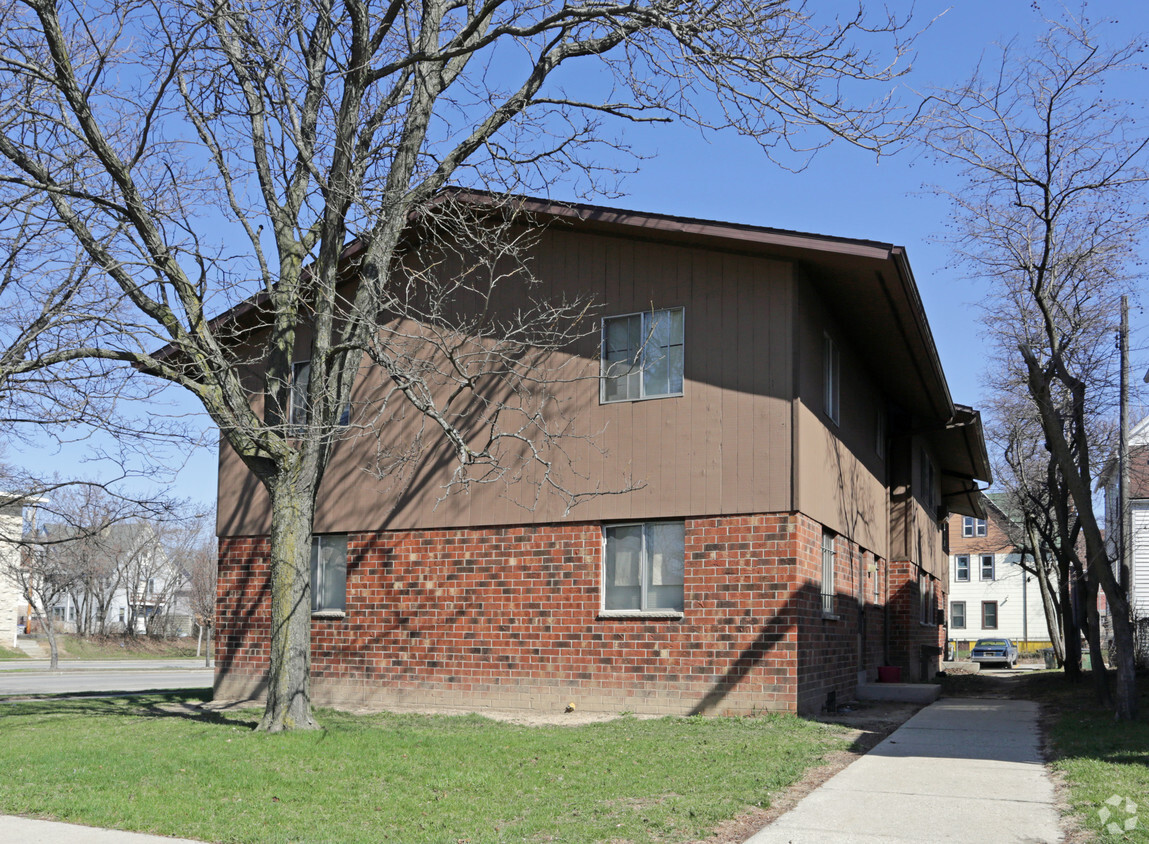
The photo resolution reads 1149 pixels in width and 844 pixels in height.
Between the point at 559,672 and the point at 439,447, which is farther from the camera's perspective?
the point at 439,447

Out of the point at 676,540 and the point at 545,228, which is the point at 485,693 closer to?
the point at 676,540

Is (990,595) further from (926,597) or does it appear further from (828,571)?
(828,571)

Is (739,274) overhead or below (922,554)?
overhead

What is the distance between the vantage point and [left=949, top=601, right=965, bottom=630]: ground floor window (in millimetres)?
57031

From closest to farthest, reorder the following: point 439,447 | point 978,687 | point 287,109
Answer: point 287,109 < point 439,447 < point 978,687

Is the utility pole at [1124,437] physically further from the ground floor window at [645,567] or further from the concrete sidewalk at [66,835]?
the concrete sidewalk at [66,835]

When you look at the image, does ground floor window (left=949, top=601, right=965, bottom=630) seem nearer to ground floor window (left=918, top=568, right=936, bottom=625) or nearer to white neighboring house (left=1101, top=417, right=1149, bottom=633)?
white neighboring house (left=1101, top=417, right=1149, bottom=633)

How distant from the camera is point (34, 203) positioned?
473 inches

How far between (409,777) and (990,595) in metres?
53.6

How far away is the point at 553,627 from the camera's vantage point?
15094 mm

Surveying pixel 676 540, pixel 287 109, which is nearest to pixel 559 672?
pixel 676 540

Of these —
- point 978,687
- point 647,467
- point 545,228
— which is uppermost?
point 545,228

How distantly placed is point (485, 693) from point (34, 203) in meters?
8.59

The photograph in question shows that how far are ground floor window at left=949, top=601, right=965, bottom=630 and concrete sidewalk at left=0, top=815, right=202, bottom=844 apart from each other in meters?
55.4
